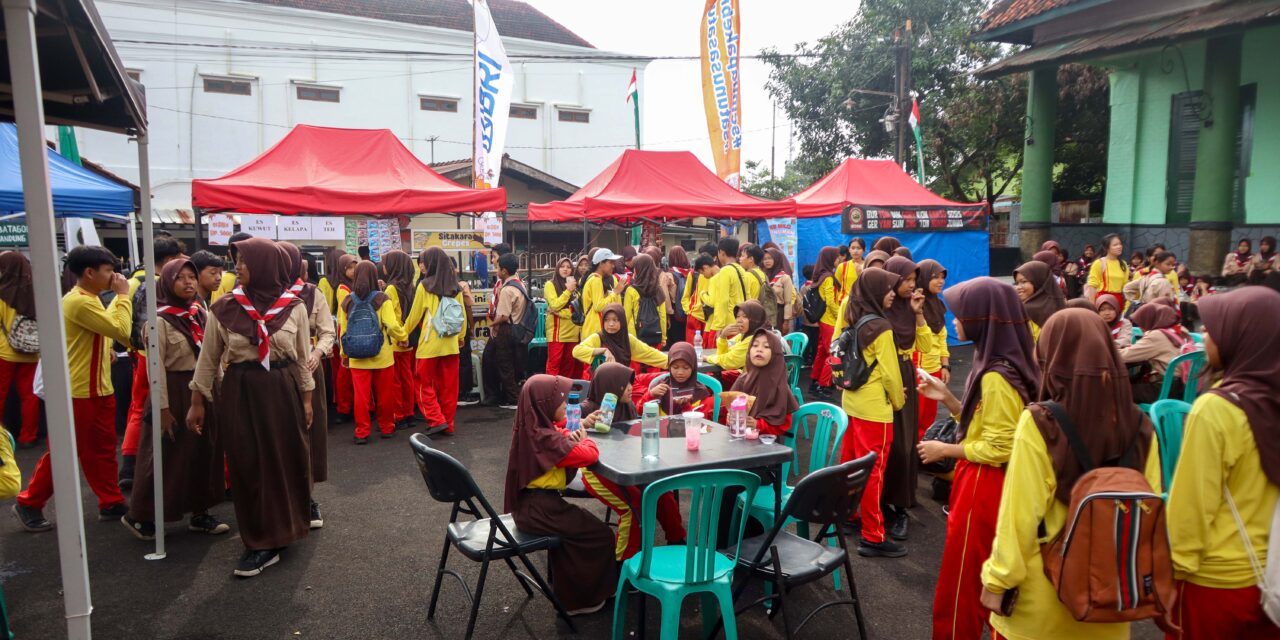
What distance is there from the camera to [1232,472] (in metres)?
2.24

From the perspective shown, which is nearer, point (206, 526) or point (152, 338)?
point (152, 338)

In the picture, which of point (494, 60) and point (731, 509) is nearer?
point (731, 509)

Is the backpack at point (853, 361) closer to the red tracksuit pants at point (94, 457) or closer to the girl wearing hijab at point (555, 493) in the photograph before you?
the girl wearing hijab at point (555, 493)

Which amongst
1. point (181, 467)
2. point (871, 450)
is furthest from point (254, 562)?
point (871, 450)

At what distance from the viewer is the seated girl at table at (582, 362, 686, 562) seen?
3.95m

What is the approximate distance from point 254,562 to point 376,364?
299 cm

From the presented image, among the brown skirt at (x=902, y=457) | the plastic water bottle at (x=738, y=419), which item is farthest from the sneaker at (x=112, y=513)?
the brown skirt at (x=902, y=457)

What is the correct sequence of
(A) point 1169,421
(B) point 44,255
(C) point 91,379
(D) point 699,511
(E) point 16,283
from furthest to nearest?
(E) point 16,283, (C) point 91,379, (A) point 1169,421, (D) point 699,511, (B) point 44,255

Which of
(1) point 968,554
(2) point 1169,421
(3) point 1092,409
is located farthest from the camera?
(2) point 1169,421

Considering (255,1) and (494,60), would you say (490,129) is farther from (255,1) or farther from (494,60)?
(255,1)

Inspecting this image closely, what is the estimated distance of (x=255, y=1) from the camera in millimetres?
21609

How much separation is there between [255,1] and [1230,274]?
23.7 metres

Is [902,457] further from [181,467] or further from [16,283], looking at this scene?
[16,283]

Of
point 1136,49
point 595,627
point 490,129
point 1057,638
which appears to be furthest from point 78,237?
point 1136,49
